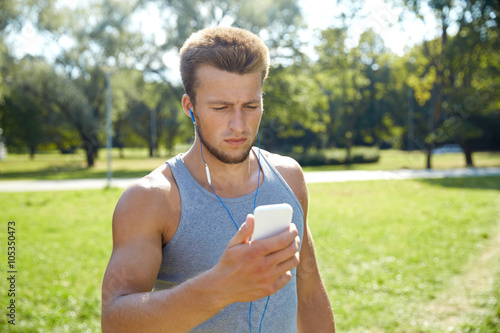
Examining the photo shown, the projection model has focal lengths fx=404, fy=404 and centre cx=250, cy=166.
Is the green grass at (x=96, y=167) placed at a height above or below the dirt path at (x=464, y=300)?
below

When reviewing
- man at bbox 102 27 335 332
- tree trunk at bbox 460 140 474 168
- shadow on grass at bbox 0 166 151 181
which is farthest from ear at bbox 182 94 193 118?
tree trunk at bbox 460 140 474 168

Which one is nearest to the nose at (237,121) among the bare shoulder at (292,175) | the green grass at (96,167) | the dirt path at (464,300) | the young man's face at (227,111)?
the young man's face at (227,111)

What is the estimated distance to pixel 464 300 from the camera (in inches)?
197

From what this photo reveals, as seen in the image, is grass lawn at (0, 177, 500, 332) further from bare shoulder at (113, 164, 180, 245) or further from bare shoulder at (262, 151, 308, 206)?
bare shoulder at (113, 164, 180, 245)

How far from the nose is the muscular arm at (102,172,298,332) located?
1.14 ft

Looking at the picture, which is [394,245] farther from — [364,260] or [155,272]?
[155,272]

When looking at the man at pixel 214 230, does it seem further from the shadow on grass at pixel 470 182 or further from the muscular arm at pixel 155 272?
the shadow on grass at pixel 470 182

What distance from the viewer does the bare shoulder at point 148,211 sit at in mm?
1332

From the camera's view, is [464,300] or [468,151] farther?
[468,151]

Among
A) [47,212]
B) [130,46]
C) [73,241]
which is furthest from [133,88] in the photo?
[73,241]

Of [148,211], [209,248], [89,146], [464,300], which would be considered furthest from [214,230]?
[89,146]

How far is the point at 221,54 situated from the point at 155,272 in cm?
81

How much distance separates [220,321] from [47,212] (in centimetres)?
1063

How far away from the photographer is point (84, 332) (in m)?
4.33
